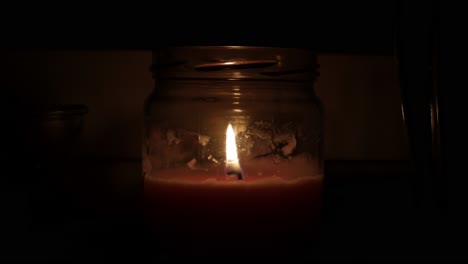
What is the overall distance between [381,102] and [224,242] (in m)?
0.42

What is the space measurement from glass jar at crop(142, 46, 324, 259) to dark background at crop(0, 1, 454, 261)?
10 centimetres

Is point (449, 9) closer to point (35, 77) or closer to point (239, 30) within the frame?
point (239, 30)

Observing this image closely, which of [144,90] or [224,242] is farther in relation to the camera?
[144,90]

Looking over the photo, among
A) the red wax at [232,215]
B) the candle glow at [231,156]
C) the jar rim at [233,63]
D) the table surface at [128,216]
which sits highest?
the jar rim at [233,63]

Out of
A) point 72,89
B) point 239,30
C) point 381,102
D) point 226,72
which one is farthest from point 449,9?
point 72,89

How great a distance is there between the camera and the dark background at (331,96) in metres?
0.65

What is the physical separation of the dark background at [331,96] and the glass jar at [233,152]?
0.10 m

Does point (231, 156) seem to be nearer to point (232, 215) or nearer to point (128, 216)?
point (232, 215)

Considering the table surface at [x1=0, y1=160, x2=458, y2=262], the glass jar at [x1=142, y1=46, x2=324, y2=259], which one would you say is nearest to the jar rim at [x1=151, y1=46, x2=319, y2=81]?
the glass jar at [x1=142, y1=46, x2=324, y2=259]

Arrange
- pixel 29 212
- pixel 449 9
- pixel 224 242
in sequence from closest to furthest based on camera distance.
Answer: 1. pixel 224 242
2. pixel 29 212
3. pixel 449 9

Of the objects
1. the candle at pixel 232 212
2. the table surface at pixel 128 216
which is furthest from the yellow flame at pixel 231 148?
the table surface at pixel 128 216

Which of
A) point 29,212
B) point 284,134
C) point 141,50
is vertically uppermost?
point 141,50

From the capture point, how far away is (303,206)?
0.50 m

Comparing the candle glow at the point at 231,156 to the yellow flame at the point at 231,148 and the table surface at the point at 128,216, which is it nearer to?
the yellow flame at the point at 231,148
